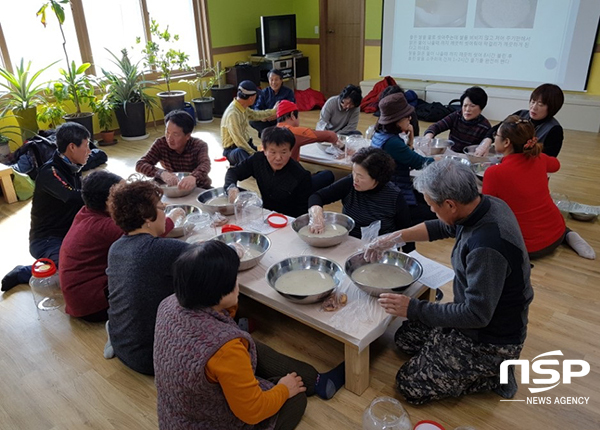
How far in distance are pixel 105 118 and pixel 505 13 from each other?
17.7 ft

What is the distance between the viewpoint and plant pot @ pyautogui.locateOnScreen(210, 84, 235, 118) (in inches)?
279

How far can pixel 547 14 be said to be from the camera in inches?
231

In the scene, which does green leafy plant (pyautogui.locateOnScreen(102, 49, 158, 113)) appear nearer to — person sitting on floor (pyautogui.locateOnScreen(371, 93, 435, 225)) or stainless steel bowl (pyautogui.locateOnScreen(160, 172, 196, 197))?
stainless steel bowl (pyautogui.locateOnScreen(160, 172, 196, 197))

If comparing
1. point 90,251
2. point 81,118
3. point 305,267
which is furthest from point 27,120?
point 305,267

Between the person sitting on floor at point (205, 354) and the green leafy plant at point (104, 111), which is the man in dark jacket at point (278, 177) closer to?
the person sitting on floor at point (205, 354)

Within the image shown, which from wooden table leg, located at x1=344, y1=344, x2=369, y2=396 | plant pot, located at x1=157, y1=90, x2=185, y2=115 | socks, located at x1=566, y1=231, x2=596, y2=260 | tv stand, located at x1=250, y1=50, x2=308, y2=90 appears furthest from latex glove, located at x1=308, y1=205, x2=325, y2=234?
tv stand, located at x1=250, y1=50, x2=308, y2=90

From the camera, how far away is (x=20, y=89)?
5.06 m

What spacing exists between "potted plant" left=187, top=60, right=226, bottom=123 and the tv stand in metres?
0.64

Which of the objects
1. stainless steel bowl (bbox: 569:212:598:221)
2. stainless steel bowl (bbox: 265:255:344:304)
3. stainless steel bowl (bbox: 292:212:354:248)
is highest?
stainless steel bowl (bbox: 292:212:354:248)

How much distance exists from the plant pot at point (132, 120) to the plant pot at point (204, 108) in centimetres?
94

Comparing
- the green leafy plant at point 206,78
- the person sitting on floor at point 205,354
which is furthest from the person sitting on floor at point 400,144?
the green leafy plant at point 206,78

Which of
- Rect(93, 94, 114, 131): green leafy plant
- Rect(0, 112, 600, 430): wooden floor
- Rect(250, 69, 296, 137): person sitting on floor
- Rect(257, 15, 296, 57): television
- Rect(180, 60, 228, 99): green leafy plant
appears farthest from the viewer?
Rect(257, 15, 296, 57): television

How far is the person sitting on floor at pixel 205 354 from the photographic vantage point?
1254mm

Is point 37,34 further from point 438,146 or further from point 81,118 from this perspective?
point 438,146
